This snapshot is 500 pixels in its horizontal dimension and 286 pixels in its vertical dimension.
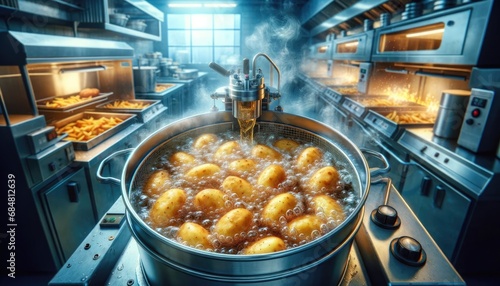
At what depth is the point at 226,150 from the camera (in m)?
1.32

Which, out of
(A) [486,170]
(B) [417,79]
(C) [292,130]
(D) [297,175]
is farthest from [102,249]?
(B) [417,79]

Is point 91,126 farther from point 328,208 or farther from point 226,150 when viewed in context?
point 328,208

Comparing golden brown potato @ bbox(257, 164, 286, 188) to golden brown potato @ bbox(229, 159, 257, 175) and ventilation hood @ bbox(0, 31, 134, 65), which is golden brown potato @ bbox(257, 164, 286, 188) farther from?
ventilation hood @ bbox(0, 31, 134, 65)

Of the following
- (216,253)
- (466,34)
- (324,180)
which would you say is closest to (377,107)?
(466,34)

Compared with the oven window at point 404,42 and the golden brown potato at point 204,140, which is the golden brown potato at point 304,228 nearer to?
the golden brown potato at point 204,140

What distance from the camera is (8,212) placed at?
6.08 ft

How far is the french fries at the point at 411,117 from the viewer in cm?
281

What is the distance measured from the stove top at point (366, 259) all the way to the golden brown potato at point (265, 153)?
48cm

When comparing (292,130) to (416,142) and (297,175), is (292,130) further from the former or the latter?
→ (416,142)

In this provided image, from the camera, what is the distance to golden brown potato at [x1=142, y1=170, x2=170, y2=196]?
40.6 inches

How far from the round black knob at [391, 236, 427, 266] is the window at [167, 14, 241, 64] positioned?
1089cm

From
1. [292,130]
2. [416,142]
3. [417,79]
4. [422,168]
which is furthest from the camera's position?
[417,79]

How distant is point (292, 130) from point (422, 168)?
1436mm

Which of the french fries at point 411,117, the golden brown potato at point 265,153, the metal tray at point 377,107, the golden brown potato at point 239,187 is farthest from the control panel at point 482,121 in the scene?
the golden brown potato at point 239,187
